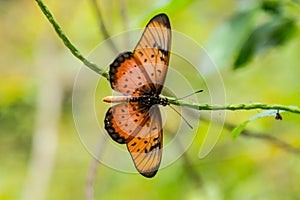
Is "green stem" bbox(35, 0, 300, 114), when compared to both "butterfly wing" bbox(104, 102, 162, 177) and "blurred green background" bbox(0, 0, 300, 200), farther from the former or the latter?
"blurred green background" bbox(0, 0, 300, 200)

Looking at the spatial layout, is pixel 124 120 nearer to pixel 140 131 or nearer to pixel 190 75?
pixel 140 131

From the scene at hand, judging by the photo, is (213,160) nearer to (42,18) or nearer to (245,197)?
(245,197)

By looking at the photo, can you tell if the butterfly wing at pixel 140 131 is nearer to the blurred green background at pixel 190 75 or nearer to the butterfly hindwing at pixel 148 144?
the butterfly hindwing at pixel 148 144

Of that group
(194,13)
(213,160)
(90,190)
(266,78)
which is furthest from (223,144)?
(90,190)

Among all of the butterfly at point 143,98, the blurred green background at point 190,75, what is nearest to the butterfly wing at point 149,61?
the butterfly at point 143,98

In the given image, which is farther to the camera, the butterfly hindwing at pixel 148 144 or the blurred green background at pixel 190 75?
the blurred green background at pixel 190 75

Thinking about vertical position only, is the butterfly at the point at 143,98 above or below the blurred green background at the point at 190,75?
below
